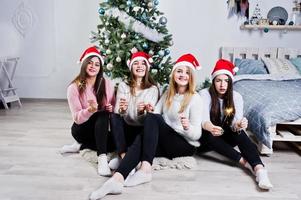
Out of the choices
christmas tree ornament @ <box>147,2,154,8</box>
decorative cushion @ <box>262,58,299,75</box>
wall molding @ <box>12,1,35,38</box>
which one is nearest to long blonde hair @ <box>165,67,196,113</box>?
christmas tree ornament @ <box>147,2,154,8</box>

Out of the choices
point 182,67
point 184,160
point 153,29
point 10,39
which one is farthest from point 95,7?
point 184,160

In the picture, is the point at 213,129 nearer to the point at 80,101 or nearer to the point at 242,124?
the point at 242,124

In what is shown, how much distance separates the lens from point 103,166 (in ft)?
7.30

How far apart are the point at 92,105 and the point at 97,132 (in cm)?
19

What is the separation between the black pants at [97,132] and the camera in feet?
7.57

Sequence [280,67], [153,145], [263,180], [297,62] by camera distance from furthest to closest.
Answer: [297,62]
[280,67]
[153,145]
[263,180]

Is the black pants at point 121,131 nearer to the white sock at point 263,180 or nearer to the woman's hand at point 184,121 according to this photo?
the woman's hand at point 184,121

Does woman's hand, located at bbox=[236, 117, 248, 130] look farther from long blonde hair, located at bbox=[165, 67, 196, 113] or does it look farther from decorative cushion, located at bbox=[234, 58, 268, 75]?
decorative cushion, located at bbox=[234, 58, 268, 75]

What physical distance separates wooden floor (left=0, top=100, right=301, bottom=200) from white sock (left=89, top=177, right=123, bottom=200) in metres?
0.04

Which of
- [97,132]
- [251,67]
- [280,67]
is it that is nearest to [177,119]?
[97,132]

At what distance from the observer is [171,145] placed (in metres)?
2.31

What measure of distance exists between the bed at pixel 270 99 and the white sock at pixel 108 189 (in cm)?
123

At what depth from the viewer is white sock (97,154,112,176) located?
2182mm

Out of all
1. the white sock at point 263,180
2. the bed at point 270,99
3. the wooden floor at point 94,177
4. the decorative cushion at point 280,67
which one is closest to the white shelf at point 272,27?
the bed at point 270,99
